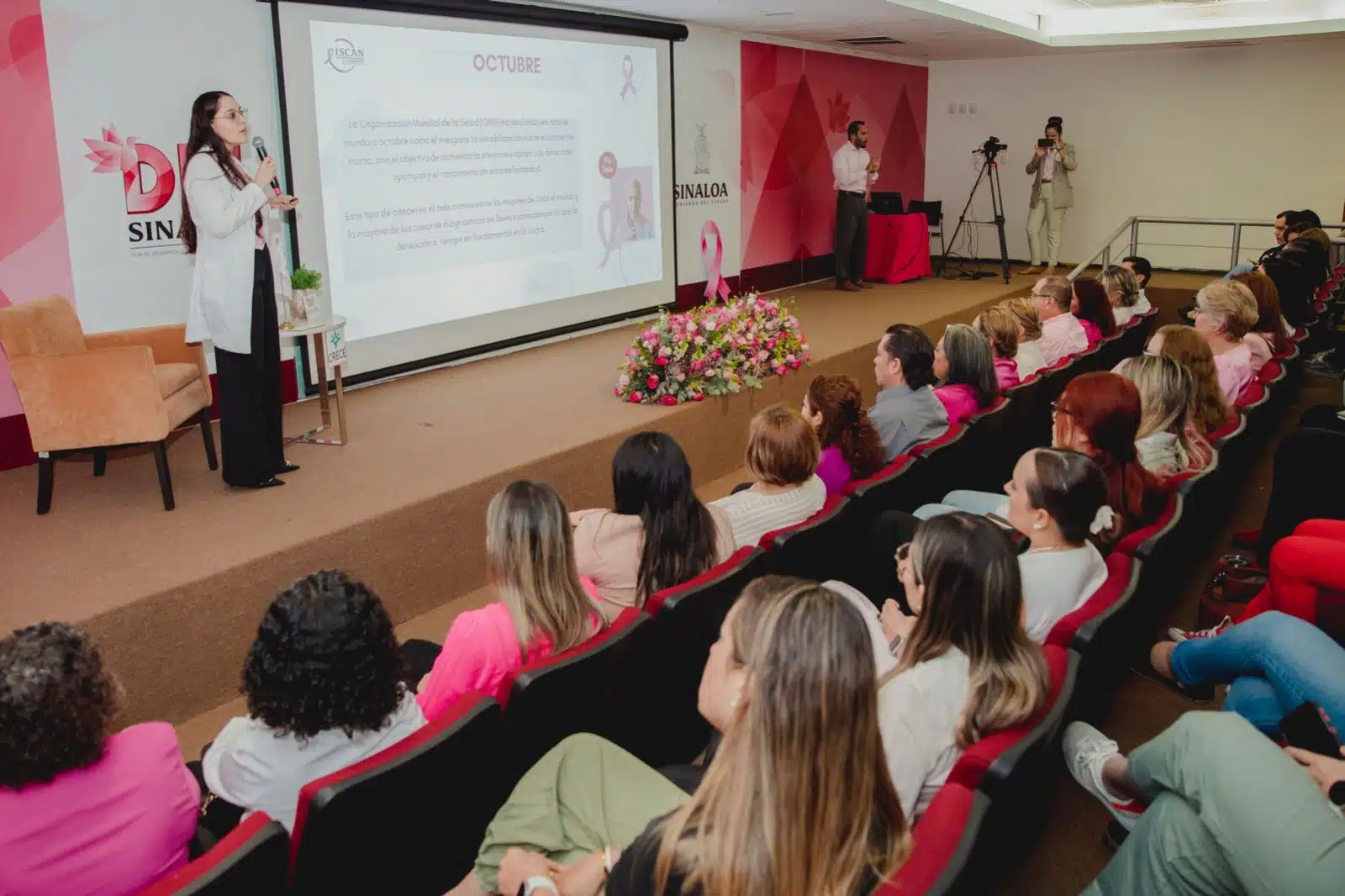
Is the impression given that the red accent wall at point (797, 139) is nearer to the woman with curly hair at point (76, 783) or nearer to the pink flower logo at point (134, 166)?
the pink flower logo at point (134, 166)

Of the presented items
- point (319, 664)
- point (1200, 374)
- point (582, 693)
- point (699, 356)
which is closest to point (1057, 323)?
point (1200, 374)

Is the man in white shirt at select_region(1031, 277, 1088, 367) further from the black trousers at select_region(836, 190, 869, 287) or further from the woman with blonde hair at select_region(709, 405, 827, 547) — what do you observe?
the black trousers at select_region(836, 190, 869, 287)

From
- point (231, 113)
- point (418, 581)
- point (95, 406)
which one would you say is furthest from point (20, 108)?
point (418, 581)

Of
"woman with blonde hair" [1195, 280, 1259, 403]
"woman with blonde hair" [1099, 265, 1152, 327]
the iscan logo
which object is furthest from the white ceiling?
"woman with blonde hair" [1195, 280, 1259, 403]

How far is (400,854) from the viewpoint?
1.74 m

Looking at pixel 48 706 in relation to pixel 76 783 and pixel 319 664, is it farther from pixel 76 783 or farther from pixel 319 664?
pixel 319 664

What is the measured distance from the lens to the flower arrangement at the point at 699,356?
214 inches

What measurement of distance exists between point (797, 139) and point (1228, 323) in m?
6.02

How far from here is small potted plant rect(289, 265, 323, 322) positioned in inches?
179

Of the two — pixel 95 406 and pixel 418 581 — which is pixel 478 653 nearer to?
pixel 418 581

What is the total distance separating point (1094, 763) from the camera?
2207 millimetres

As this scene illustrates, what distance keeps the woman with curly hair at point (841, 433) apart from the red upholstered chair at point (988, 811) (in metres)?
1.66

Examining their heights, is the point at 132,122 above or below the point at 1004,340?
above

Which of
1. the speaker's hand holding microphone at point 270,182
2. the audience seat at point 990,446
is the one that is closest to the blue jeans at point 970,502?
the audience seat at point 990,446
